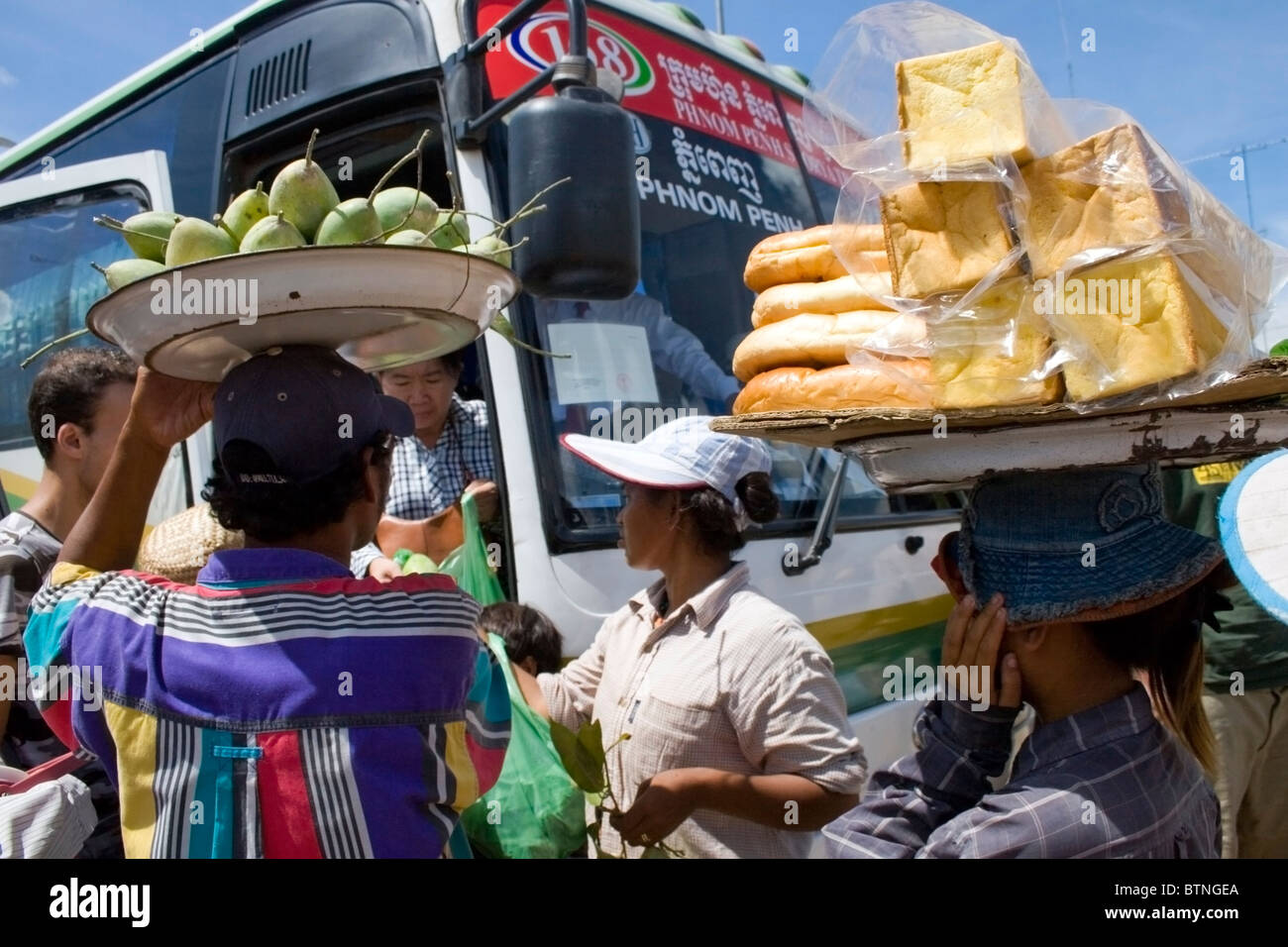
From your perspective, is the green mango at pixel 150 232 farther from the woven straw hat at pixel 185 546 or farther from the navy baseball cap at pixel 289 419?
the woven straw hat at pixel 185 546

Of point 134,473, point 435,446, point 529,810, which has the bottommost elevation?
point 529,810

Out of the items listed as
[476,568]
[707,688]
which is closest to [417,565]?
[476,568]

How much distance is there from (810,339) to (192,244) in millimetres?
926

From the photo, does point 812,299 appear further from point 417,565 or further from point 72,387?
point 72,387

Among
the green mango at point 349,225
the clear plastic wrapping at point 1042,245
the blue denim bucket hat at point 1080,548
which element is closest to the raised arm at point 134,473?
the green mango at point 349,225

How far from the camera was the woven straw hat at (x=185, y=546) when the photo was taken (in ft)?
7.84

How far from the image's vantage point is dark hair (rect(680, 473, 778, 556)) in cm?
226

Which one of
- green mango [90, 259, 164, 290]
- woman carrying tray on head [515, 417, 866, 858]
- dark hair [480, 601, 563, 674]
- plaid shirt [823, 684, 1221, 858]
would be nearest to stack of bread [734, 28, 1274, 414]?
plaid shirt [823, 684, 1221, 858]

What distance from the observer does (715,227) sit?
3.52 meters

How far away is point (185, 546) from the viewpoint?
241cm

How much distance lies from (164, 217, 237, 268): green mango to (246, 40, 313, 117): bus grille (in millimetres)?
1977

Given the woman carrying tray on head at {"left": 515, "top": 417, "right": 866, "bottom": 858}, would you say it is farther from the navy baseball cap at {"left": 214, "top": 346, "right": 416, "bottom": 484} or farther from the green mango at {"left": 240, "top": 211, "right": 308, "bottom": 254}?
the green mango at {"left": 240, "top": 211, "right": 308, "bottom": 254}
